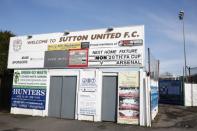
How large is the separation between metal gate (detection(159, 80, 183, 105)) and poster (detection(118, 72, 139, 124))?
47.0 feet

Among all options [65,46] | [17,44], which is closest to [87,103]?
[65,46]

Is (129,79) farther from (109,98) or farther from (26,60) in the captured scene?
(26,60)

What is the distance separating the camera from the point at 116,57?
15141 millimetres

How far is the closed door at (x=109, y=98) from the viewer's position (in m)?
14.9

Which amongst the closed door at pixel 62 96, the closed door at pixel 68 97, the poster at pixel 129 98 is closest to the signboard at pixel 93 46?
the poster at pixel 129 98

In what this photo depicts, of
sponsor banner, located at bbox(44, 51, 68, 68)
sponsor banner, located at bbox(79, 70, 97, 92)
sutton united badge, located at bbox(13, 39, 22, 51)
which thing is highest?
sutton united badge, located at bbox(13, 39, 22, 51)

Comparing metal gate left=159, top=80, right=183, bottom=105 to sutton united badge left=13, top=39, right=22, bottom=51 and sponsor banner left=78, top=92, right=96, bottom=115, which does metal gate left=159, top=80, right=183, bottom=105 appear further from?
sutton united badge left=13, top=39, right=22, bottom=51

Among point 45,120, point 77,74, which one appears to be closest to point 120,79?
point 77,74

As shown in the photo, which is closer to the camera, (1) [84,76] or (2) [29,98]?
(1) [84,76]

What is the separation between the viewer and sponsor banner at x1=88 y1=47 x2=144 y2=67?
14.7 meters

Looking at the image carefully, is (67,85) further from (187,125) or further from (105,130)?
(187,125)

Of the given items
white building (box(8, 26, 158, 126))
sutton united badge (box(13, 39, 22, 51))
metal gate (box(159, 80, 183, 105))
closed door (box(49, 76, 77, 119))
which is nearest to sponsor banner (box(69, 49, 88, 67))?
white building (box(8, 26, 158, 126))

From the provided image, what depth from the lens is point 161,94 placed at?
29766mm

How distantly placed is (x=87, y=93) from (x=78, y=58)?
228 centimetres
